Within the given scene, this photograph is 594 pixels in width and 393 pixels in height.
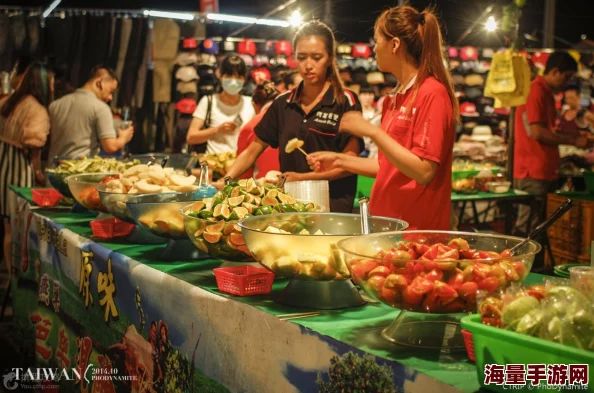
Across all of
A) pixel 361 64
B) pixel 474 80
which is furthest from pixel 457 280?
pixel 474 80

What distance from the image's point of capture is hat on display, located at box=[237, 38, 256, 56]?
957cm

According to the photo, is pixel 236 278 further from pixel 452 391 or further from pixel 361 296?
pixel 452 391

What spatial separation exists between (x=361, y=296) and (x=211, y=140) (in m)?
Result: 3.47

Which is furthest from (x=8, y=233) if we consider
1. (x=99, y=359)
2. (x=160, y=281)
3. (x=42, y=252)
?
(x=160, y=281)

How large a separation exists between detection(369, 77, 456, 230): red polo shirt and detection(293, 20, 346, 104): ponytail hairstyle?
546 mm

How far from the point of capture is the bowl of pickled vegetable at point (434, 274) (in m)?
1.45

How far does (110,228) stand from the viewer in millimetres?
2947

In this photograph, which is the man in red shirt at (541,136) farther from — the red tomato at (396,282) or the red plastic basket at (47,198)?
the red tomato at (396,282)

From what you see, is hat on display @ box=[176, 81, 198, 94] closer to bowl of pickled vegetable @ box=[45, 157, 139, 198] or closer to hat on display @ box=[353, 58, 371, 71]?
hat on display @ box=[353, 58, 371, 71]

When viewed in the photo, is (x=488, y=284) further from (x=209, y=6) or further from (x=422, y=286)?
(x=209, y=6)

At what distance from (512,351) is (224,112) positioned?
4.26 m

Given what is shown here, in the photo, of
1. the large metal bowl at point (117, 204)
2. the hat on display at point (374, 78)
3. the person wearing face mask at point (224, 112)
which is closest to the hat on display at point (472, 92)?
the hat on display at point (374, 78)

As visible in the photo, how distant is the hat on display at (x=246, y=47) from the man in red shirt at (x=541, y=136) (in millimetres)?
4465

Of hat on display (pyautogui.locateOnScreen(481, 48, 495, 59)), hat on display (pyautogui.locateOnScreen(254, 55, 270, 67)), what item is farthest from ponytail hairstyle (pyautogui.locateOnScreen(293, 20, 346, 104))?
hat on display (pyautogui.locateOnScreen(481, 48, 495, 59))
